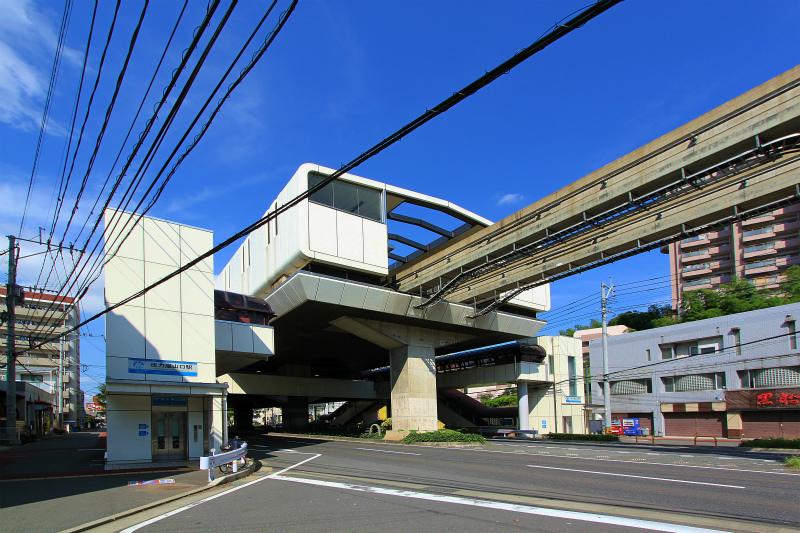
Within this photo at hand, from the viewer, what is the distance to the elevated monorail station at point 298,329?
21.0m

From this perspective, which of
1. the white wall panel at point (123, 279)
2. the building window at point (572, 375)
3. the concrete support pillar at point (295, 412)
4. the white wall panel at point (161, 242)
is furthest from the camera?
the concrete support pillar at point (295, 412)

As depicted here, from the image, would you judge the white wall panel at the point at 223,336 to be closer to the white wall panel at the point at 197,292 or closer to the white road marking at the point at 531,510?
the white wall panel at the point at 197,292

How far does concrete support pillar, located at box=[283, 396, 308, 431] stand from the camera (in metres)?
56.0

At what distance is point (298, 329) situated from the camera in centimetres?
4066

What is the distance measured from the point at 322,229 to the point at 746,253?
Result: 7566 centimetres

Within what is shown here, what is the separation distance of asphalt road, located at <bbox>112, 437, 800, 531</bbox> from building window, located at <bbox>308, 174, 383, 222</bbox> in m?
18.9

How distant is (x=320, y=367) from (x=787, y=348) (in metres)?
42.5

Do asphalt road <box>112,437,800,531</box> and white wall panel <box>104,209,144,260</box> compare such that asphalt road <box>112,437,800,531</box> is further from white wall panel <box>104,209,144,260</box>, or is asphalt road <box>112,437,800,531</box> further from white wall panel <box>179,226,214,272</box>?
white wall panel <box>104,209,144,260</box>

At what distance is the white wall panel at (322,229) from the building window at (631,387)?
32.7m

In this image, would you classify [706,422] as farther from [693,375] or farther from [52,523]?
[52,523]

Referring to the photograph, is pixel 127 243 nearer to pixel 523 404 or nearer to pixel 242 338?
pixel 242 338

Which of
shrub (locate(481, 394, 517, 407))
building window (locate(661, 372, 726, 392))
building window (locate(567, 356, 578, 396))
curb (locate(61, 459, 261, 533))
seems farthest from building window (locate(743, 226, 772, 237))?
curb (locate(61, 459, 261, 533))

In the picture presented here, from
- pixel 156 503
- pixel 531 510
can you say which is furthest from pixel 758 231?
pixel 156 503

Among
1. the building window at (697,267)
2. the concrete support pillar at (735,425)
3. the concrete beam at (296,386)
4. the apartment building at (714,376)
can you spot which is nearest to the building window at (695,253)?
the building window at (697,267)
